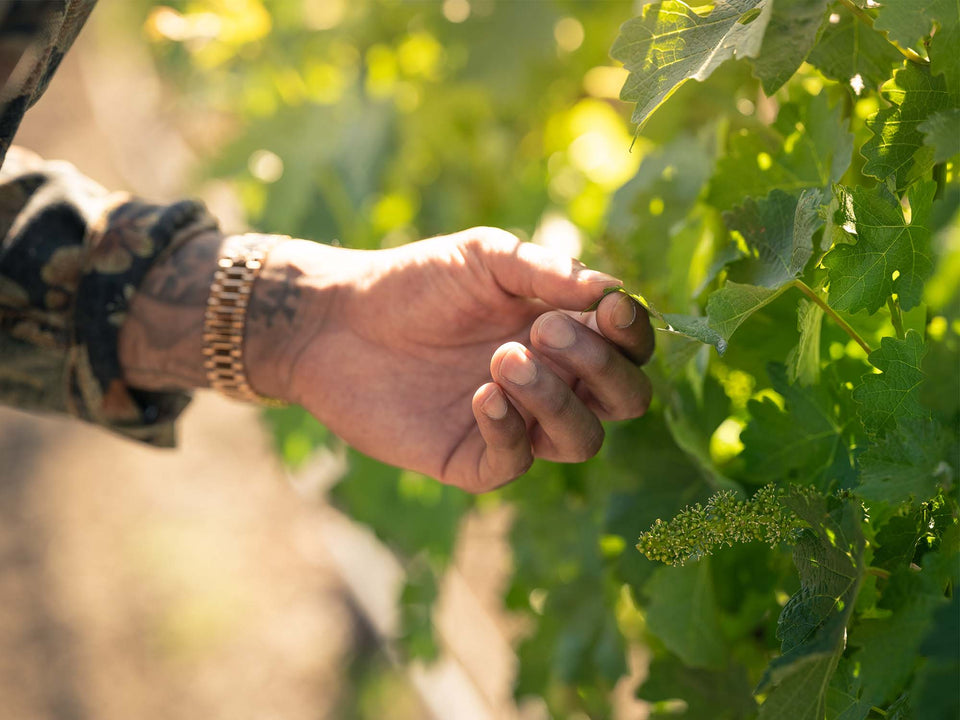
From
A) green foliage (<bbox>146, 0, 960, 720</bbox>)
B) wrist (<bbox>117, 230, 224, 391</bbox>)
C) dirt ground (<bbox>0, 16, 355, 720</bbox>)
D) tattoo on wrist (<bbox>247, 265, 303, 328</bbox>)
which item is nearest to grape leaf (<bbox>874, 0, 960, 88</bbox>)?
green foliage (<bbox>146, 0, 960, 720</bbox>)

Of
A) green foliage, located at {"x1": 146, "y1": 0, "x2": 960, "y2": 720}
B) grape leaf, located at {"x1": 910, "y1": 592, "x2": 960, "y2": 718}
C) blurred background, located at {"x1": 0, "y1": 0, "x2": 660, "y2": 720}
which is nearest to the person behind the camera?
grape leaf, located at {"x1": 910, "y1": 592, "x2": 960, "y2": 718}

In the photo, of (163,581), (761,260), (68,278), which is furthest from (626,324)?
(163,581)

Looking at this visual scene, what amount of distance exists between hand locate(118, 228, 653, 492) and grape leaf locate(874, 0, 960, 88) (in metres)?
0.26

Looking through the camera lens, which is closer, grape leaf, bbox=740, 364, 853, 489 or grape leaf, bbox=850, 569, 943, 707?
grape leaf, bbox=850, 569, 943, 707

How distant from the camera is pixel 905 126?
22.9 inches

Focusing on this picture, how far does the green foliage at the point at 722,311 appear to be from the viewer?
21.4 inches

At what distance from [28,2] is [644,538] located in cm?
56

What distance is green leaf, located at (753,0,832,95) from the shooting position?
61cm

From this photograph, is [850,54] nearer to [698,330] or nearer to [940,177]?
[940,177]

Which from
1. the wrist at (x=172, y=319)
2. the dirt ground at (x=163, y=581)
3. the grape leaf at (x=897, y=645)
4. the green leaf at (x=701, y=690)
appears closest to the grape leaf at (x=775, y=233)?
the grape leaf at (x=897, y=645)

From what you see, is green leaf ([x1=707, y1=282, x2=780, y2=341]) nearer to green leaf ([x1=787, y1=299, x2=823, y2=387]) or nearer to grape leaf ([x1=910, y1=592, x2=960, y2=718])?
green leaf ([x1=787, y1=299, x2=823, y2=387])

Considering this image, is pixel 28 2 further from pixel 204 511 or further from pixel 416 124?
pixel 204 511

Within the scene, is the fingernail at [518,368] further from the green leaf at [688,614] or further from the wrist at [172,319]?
the wrist at [172,319]

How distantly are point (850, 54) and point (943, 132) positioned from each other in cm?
15
